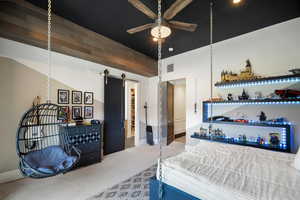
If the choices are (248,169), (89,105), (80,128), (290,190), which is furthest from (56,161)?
(290,190)

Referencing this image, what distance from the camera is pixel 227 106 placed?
10.9 ft

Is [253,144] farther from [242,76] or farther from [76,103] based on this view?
[76,103]

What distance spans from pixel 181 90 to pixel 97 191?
5.12 m

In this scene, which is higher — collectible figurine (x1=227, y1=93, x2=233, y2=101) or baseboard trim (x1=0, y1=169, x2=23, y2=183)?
collectible figurine (x1=227, y1=93, x2=233, y2=101)

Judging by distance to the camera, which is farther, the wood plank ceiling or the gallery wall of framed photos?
the gallery wall of framed photos

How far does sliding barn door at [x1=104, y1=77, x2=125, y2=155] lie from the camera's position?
3762 millimetres

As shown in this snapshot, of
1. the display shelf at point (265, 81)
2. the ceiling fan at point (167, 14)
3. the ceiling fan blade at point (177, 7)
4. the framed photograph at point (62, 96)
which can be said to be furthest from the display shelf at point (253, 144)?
the framed photograph at point (62, 96)

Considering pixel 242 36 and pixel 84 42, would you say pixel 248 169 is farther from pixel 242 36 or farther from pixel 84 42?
pixel 84 42

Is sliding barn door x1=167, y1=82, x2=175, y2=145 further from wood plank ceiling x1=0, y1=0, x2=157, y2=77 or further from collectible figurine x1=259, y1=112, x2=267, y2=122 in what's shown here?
collectible figurine x1=259, y1=112, x2=267, y2=122

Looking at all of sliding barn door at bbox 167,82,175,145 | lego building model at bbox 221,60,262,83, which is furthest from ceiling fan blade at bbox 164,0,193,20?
sliding barn door at bbox 167,82,175,145

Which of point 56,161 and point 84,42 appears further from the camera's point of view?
point 84,42

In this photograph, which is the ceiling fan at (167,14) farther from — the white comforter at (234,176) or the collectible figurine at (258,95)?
the collectible figurine at (258,95)

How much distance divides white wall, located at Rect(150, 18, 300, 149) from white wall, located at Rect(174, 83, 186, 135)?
155 cm

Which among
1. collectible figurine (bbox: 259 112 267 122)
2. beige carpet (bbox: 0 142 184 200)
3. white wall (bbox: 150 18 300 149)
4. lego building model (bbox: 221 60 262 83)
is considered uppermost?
white wall (bbox: 150 18 300 149)
